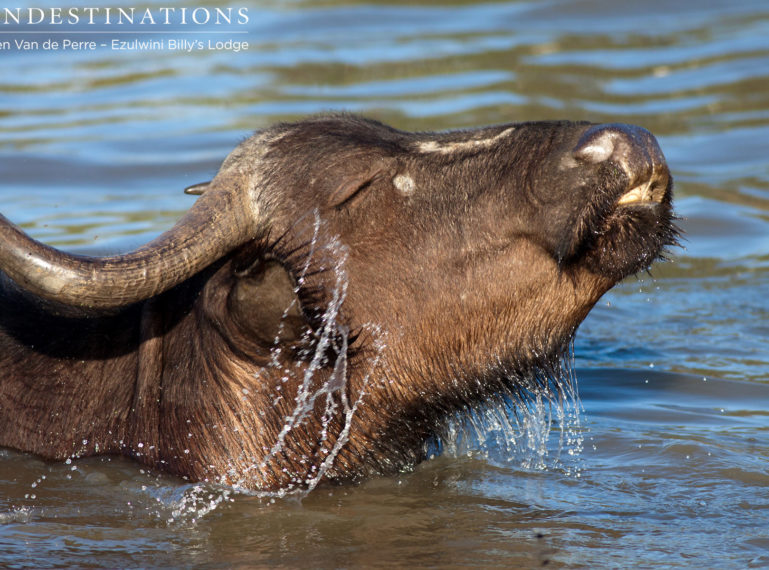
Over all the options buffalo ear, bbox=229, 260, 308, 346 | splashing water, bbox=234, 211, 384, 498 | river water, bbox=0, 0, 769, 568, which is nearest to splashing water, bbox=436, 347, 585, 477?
river water, bbox=0, 0, 769, 568

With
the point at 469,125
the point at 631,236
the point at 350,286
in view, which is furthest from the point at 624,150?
the point at 469,125

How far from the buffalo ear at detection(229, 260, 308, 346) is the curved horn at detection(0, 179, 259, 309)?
138 millimetres

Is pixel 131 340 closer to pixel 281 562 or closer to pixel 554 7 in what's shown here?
A: pixel 281 562

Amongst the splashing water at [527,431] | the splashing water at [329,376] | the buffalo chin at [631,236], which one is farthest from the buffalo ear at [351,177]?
the splashing water at [527,431]

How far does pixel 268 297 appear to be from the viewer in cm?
456

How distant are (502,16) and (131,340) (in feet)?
42.6

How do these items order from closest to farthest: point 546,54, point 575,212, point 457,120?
point 575,212
point 457,120
point 546,54

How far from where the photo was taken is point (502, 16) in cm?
1714

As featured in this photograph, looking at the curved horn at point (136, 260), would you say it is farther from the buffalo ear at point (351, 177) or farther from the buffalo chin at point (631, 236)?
the buffalo chin at point (631, 236)

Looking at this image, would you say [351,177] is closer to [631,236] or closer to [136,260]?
[136,260]

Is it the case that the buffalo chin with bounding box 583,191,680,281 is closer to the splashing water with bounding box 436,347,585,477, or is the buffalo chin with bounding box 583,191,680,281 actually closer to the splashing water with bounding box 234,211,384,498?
the splashing water with bounding box 436,347,585,477

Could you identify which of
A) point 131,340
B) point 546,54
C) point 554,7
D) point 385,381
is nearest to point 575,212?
point 385,381

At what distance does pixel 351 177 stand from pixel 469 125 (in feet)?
26.3

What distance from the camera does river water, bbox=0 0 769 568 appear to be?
4668mm
